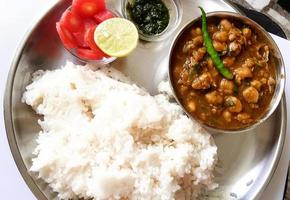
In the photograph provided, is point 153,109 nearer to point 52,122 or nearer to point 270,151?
point 52,122

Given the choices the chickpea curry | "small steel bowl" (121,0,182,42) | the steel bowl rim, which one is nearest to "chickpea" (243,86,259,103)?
the chickpea curry

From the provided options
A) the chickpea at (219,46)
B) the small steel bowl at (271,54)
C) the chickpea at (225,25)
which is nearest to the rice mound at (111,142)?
the small steel bowl at (271,54)

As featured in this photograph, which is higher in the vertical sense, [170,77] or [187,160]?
[170,77]

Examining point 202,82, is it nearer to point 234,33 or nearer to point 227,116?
point 227,116

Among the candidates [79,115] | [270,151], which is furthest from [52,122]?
[270,151]

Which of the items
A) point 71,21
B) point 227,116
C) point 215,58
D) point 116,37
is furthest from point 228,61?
point 71,21

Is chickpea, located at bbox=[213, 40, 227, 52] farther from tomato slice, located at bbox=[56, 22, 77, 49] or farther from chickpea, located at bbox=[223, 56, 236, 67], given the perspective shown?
tomato slice, located at bbox=[56, 22, 77, 49]
